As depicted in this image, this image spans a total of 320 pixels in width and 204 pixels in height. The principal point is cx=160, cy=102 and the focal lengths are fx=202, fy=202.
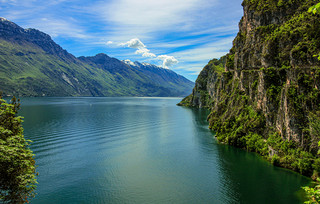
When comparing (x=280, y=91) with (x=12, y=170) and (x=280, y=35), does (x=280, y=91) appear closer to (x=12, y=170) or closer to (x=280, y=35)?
(x=280, y=35)

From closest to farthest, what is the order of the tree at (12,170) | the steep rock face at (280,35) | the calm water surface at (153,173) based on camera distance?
1. the tree at (12,170)
2. the calm water surface at (153,173)
3. the steep rock face at (280,35)

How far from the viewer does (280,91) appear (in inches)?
2264

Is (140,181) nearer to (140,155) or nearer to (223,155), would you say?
(140,155)

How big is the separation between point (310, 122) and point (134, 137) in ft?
197

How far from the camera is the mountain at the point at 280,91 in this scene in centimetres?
4597

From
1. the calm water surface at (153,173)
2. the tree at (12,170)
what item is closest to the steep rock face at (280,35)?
the calm water surface at (153,173)

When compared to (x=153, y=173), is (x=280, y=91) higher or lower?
higher

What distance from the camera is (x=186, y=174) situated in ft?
159

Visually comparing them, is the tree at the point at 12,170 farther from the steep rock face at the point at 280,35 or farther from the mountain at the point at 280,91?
the steep rock face at the point at 280,35

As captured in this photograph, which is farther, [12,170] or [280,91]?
[280,91]

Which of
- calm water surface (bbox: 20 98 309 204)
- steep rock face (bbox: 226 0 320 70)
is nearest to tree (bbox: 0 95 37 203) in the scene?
calm water surface (bbox: 20 98 309 204)

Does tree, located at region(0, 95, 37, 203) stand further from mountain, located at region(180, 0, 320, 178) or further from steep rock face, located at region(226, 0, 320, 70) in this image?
steep rock face, located at region(226, 0, 320, 70)

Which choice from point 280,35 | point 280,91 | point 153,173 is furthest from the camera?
point 280,35

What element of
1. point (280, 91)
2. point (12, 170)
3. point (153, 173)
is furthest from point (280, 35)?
point (12, 170)
